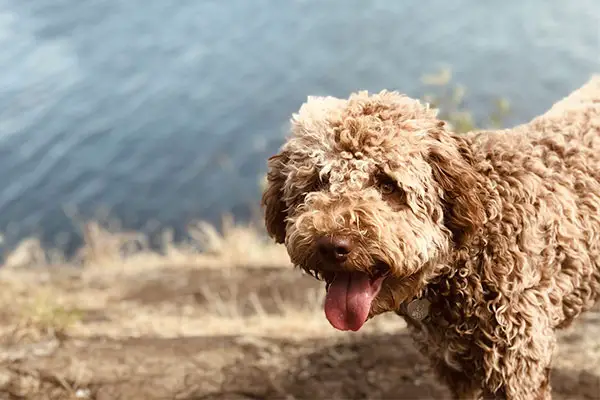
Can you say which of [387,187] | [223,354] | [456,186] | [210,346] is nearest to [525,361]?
[456,186]

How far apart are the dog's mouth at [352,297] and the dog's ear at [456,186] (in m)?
0.40

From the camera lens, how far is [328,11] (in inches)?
590

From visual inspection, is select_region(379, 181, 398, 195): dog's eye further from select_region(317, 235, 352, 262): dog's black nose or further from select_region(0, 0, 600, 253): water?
select_region(0, 0, 600, 253): water

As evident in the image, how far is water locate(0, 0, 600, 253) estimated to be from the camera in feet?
37.6

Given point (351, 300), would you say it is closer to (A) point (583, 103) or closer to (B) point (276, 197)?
(B) point (276, 197)

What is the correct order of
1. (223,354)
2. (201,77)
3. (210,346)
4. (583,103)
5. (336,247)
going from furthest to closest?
1. (201,77)
2. (210,346)
3. (223,354)
4. (583,103)
5. (336,247)

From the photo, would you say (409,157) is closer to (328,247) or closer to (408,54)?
(328,247)

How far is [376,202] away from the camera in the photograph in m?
2.83

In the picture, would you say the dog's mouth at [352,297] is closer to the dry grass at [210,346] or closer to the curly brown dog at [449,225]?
the curly brown dog at [449,225]

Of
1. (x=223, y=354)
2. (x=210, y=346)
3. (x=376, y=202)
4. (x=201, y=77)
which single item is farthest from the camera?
(x=201, y=77)

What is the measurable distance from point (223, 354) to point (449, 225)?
7.44ft

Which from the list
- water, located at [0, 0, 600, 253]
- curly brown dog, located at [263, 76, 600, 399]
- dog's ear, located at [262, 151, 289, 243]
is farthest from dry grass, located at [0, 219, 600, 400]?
water, located at [0, 0, 600, 253]

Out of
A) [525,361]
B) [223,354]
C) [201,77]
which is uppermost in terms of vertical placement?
[201,77]

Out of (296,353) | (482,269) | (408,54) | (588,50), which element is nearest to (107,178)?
(408,54)
